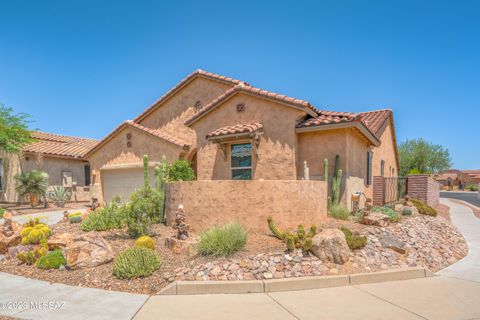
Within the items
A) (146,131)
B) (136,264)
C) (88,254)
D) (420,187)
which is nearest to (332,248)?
(136,264)

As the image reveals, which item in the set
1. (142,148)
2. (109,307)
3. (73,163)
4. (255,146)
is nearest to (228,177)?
(255,146)

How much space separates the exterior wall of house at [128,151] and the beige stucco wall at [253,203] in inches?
280

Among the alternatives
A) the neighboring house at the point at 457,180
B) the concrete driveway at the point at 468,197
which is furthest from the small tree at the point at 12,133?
the neighboring house at the point at 457,180

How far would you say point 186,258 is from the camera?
24.3 ft

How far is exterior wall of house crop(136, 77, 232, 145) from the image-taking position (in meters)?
17.8

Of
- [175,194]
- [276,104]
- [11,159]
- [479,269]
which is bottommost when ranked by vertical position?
[479,269]

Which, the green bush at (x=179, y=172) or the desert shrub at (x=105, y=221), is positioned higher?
the green bush at (x=179, y=172)

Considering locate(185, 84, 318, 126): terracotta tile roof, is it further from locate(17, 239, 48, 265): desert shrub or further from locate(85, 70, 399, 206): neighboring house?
locate(17, 239, 48, 265): desert shrub

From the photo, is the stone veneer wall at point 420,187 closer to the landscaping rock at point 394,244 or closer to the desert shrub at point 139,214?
the landscaping rock at point 394,244

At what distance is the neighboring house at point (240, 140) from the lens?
12.2 meters

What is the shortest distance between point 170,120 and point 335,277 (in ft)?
48.9

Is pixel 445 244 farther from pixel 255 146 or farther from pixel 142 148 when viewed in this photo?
pixel 142 148

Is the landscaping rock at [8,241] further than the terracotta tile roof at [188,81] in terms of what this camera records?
No

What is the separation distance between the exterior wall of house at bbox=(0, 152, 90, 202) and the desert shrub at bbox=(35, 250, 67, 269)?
16.2 metres
